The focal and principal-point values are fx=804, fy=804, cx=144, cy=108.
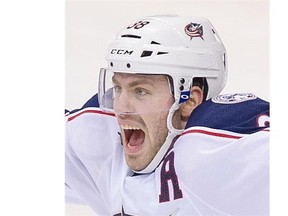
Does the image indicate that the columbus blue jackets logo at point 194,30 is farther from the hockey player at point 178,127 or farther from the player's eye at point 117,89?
the player's eye at point 117,89

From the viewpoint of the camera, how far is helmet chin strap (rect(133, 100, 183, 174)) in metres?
1.87

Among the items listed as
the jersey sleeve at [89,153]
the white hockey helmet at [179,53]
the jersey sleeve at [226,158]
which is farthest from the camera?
the jersey sleeve at [89,153]

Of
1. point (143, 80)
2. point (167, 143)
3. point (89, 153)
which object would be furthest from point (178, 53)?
point (89, 153)

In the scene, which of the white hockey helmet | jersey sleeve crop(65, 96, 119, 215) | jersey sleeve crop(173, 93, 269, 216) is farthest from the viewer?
jersey sleeve crop(65, 96, 119, 215)

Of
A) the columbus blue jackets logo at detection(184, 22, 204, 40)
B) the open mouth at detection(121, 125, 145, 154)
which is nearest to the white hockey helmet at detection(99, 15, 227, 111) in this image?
the columbus blue jackets logo at detection(184, 22, 204, 40)

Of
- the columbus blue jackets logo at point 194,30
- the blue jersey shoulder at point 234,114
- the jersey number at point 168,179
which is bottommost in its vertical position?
the jersey number at point 168,179

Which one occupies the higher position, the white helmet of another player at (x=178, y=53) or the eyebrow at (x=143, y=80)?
the white helmet of another player at (x=178, y=53)

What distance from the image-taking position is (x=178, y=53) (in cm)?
184

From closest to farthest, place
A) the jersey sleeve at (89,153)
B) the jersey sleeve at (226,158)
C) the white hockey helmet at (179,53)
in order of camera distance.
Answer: the jersey sleeve at (226,158) < the white hockey helmet at (179,53) < the jersey sleeve at (89,153)

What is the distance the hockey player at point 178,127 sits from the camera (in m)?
1.75

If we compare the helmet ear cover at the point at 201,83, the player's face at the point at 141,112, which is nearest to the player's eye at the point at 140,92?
the player's face at the point at 141,112

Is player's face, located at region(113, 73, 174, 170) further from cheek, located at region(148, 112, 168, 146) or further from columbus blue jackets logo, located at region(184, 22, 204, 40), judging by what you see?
columbus blue jackets logo, located at region(184, 22, 204, 40)

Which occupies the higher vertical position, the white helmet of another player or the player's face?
the white helmet of another player

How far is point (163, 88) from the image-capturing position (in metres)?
1.87
